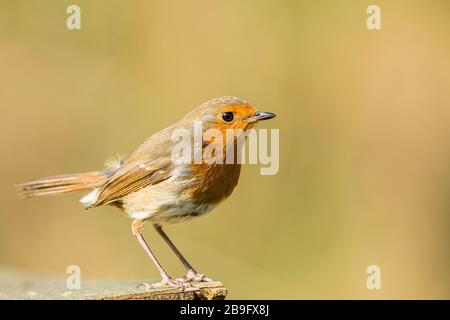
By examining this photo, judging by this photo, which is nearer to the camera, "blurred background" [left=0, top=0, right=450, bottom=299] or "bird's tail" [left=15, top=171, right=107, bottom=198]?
"bird's tail" [left=15, top=171, right=107, bottom=198]

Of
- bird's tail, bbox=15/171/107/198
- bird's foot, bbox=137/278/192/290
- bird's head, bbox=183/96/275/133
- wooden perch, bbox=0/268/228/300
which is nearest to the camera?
wooden perch, bbox=0/268/228/300

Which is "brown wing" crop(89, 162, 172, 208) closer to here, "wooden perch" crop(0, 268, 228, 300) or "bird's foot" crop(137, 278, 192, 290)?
"wooden perch" crop(0, 268, 228, 300)

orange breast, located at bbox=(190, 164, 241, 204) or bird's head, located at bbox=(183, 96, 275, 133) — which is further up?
bird's head, located at bbox=(183, 96, 275, 133)

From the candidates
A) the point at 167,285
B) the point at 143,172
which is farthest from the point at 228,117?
the point at 167,285

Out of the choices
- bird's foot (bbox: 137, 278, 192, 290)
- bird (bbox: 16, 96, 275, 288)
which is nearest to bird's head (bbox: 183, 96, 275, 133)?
bird (bbox: 16, 96, 275, 288)

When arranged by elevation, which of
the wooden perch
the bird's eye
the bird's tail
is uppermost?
the bird's eye

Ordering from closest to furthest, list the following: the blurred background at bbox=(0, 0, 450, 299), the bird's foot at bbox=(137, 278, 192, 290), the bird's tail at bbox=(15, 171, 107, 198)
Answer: the bird's foot at bbox=(137, 278, 192, 290) → the bird's tail at bbox=(15, 171, 107, 198) → the blurred background at bbox=(0, 0, 450, 299)

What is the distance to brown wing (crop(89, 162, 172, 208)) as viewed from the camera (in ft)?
17.5

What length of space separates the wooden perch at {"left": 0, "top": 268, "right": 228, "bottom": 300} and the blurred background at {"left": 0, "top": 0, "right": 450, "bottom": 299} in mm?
2670

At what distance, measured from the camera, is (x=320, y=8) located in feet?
26.0

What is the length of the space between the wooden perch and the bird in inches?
A: 9.0

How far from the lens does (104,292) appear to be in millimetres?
4410

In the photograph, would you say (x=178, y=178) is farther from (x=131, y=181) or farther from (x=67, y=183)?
(x=67, y=183)
